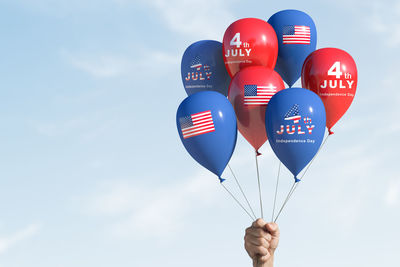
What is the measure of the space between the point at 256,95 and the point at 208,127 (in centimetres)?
94

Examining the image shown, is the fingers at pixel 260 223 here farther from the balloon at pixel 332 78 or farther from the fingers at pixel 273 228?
the balloon at pixel 332 78

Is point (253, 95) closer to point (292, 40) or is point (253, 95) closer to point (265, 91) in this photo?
point (265, 91)

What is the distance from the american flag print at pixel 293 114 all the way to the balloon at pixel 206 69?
174cm

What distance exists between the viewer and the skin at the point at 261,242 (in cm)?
1017

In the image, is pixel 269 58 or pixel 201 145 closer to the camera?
pixel 201 145

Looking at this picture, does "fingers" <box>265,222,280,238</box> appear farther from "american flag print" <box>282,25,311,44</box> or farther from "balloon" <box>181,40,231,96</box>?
"american flag print" <box>282,25,311,44</box>

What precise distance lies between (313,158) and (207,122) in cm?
173

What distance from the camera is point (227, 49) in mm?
10812

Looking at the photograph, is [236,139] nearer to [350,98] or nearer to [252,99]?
[252,99]

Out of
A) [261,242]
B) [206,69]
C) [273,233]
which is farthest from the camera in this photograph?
[206,69]

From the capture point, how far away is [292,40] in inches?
442

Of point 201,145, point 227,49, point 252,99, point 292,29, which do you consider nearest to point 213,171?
point 201,145

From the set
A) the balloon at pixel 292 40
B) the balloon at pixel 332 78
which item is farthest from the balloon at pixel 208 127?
the balloon at pixel 292 40

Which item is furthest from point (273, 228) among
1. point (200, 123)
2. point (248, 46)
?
point (248, 46)
